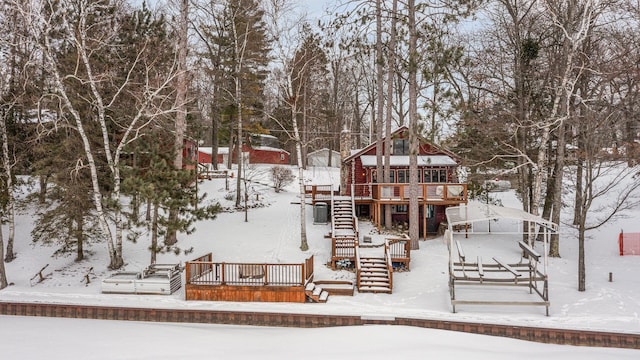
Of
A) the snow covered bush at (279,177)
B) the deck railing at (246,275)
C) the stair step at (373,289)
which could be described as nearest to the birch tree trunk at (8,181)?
the deck railing at (246,275)

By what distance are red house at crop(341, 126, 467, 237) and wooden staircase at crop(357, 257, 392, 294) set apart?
15.3ft

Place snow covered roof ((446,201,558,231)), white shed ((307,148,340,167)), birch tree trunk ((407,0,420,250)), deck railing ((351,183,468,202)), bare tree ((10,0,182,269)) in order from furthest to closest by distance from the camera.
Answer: white shed ((307,148,340,167)) < deck railing ((351,183,468,202)) < birch tree trunk ((407,0,420,250)) < bare tree ((10,0,182,269)) < snow covered roof ((446,201,558,231))

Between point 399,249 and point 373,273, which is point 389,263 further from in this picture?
point 399,249

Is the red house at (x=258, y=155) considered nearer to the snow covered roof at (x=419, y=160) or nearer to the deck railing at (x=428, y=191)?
the snow covered roof at (x=419, y=160)

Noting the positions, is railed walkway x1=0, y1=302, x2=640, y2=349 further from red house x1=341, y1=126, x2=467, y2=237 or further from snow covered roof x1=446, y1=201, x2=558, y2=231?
red house x1=341, y1=126, x2=467, y2=237

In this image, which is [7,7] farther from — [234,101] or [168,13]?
[234,101]

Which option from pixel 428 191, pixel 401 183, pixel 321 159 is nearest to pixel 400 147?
pixel 401 183

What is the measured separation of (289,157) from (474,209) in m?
32.1

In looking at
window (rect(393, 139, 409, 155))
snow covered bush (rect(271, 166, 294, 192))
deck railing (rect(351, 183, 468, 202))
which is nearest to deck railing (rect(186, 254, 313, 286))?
deck railing (rect(351, 183, 468, 202))

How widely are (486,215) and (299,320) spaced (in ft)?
22.7

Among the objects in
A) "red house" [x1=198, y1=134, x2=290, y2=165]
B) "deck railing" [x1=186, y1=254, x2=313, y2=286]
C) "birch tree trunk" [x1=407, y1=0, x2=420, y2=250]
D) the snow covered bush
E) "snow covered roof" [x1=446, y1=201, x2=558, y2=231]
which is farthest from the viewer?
"red house" [x1=198, y1=134, x2=290, y2=165]

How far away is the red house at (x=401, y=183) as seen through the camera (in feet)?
62.4

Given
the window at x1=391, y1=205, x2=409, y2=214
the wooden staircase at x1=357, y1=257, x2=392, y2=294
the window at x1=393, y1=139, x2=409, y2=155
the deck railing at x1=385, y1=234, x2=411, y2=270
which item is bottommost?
the wooden staircase at x1=357, y1=257, x2=392, y2=294

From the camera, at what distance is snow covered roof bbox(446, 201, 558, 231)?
1234cm
